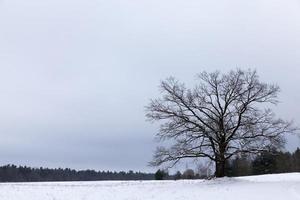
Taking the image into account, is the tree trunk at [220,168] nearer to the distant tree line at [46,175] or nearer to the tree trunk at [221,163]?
the tree trunk at [221,163]

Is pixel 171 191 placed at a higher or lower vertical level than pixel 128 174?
lower

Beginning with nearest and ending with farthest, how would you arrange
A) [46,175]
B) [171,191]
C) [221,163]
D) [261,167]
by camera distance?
[171,191] < [221,163] < [261,167] < [46,175]

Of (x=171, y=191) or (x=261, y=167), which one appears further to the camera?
(x=261, y=167)

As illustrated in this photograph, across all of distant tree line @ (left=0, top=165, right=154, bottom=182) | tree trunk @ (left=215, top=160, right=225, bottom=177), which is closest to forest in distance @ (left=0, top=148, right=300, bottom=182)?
distant tree line @ (left=0, top=165, right=154, bottom=182)

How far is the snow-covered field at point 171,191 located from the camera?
29344mm

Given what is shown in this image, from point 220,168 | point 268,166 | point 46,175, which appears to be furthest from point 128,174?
point 220,168

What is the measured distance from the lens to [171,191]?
107ft

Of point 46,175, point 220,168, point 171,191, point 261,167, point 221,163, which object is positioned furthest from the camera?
point 46,175

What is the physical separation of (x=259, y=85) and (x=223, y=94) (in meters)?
2.55

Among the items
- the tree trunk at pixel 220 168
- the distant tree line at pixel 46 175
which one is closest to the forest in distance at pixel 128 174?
the distant tree line at pixel 46 175

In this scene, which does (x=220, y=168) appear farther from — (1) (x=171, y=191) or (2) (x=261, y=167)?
(2) (x=261, y=167)

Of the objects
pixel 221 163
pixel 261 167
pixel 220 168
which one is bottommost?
pixel 220 168

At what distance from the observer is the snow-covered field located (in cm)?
2934

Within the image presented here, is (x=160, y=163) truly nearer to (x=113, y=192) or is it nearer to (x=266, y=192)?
(x=113, y=192)
